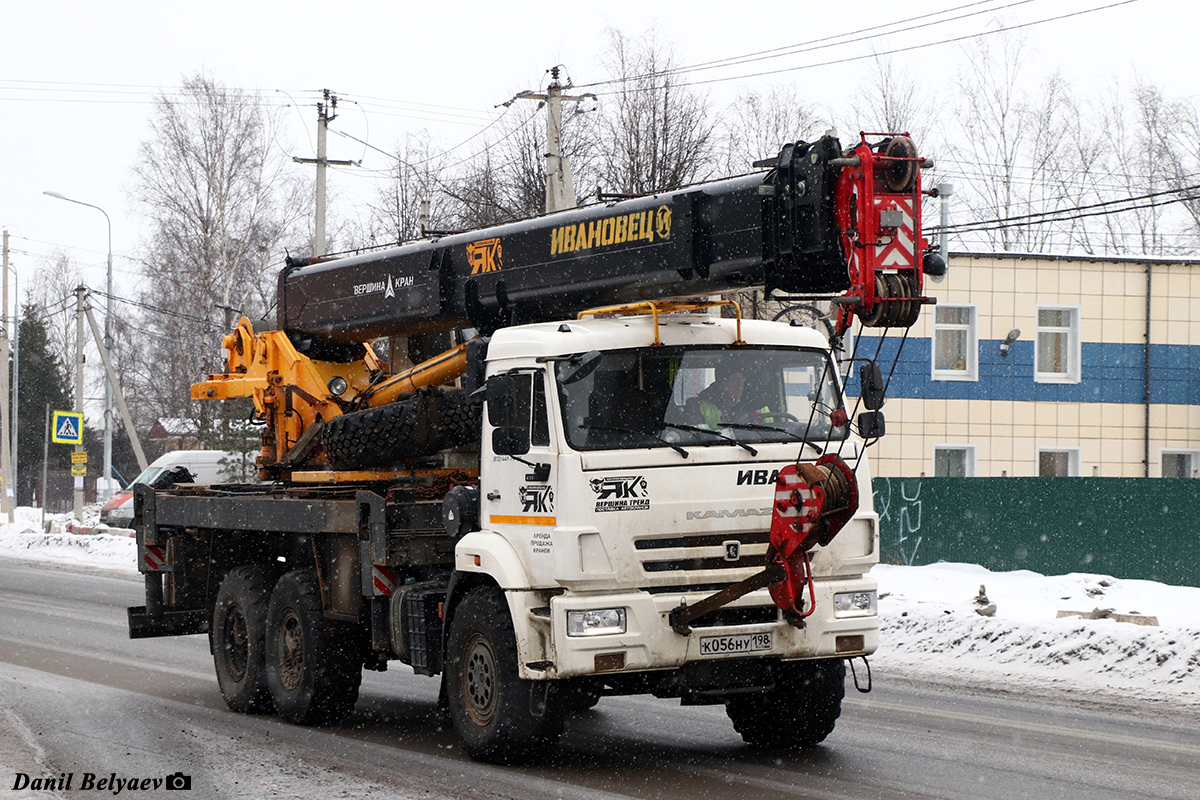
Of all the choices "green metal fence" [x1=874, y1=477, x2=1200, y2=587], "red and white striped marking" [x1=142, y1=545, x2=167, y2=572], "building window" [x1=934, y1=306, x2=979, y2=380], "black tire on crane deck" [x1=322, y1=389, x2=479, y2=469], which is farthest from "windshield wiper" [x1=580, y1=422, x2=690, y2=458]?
"building window" [x1=934, y1=306, x2=979, y2=380]

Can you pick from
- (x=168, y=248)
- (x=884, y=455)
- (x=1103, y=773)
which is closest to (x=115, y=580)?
(x=884, y=455)

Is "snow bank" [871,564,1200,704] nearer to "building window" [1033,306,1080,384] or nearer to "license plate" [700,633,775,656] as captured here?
"license plate" [700,633,775,656]

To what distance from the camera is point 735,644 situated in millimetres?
8125

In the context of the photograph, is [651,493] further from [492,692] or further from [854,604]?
[492,692]

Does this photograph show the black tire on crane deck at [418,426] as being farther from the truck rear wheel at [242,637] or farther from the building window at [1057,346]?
the building window at [1057,346]

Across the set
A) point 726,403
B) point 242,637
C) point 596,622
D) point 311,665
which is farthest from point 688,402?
point 242,637

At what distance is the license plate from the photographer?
8.08 meters

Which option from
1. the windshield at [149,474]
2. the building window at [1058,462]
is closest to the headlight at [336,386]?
the building window at [1058,462]

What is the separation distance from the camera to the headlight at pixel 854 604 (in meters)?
8.40

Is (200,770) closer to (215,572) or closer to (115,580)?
(215,572)

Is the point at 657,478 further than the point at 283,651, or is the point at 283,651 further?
the point at 283,651

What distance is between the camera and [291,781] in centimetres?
816

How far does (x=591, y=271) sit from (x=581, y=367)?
1151 mm

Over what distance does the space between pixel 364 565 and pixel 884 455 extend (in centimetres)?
1844
